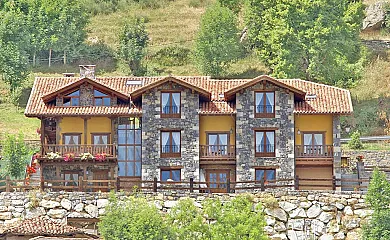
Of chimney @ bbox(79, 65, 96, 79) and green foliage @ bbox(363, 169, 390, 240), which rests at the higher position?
chimney @ bbox(79, 65, 96, 79)

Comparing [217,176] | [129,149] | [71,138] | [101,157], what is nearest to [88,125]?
[71,138]

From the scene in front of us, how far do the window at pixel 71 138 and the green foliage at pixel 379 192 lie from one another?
1800 centimetres

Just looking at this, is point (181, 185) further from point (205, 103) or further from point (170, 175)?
point (205, 103)

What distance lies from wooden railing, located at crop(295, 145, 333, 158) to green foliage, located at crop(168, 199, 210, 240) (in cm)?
1026

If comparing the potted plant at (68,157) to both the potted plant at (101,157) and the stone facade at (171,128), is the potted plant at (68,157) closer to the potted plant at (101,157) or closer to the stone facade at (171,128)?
the potted plant at (101,157)

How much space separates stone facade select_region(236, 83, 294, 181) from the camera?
69.7m

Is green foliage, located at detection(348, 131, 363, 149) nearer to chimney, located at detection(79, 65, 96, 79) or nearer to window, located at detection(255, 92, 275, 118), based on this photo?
window, located at detection(255, 92, 275, 118)

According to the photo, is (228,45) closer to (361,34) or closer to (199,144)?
(361,34)

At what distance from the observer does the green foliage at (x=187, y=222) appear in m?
58.0

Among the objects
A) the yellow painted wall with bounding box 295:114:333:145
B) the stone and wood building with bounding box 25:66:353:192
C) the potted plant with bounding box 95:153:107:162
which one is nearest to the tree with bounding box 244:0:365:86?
the stone and wood building with bounding box 25:66:353:192

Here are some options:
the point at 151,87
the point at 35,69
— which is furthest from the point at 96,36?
the point at 151,87

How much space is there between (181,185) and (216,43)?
101ft

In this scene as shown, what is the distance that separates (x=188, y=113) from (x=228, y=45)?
2884 centimetres

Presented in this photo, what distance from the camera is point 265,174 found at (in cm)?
6969
